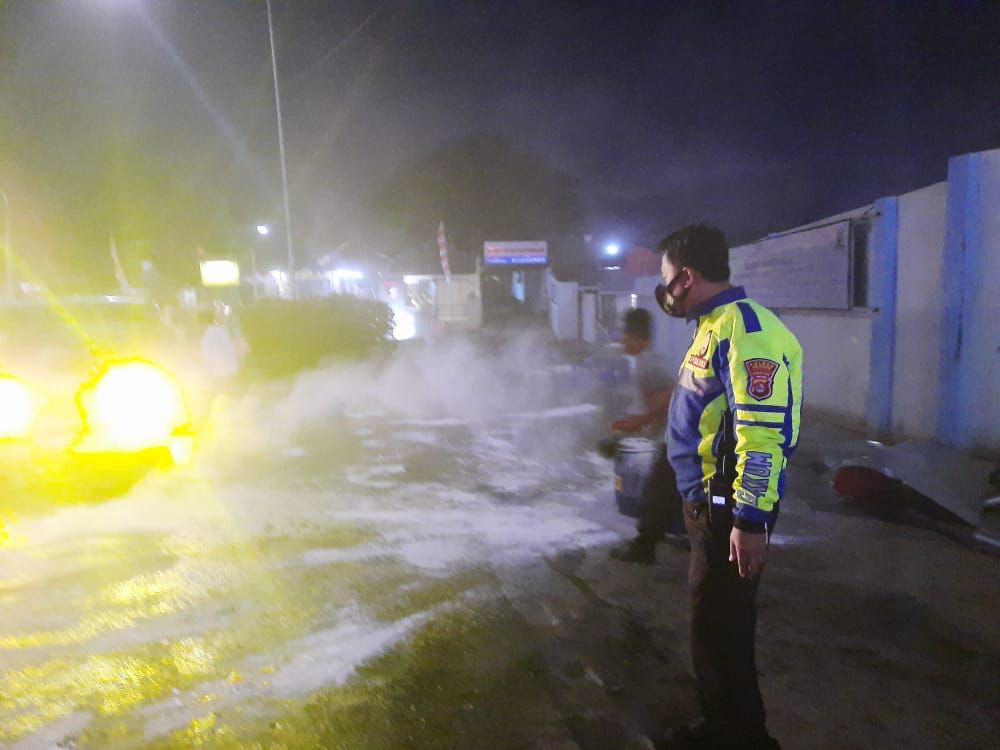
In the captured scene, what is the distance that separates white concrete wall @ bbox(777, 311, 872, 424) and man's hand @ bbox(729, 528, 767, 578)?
5747 millimetres

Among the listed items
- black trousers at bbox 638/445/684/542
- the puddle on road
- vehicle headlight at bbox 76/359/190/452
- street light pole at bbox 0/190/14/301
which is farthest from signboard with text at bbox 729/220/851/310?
street light pole at bbox 0/190/14/301

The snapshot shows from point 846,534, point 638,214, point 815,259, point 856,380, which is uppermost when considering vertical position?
point 638,214

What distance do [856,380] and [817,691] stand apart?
568cm

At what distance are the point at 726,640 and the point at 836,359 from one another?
22.4ft

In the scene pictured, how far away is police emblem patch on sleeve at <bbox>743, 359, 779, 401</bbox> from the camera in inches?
94.7

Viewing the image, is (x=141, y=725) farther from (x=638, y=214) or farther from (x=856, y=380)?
(x=638, y=214)

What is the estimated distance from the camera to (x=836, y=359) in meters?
8.70

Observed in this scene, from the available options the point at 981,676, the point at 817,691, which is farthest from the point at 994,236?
the point at 817,691

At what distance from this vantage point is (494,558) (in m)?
5.07

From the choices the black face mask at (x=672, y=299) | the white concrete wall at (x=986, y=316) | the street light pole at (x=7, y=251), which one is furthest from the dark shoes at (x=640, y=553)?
the street light pole at (x=7, y=251)

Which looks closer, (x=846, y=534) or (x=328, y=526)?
(x=846, y=534)

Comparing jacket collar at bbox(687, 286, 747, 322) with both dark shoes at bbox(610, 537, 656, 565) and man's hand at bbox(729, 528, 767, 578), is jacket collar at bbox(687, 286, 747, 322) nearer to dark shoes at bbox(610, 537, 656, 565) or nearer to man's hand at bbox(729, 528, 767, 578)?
man's hand at bbox(729, 528, 767, 578)

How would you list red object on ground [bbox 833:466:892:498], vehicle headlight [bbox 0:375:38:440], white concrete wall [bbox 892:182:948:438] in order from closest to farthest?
red object on ground [bbox 833:466:892:498], white concrete wall [bbox 892:182:948:438], vehicle headlight [bbox 0:375:38:440]

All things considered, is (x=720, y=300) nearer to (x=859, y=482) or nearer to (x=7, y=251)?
(x=859, y=482)
